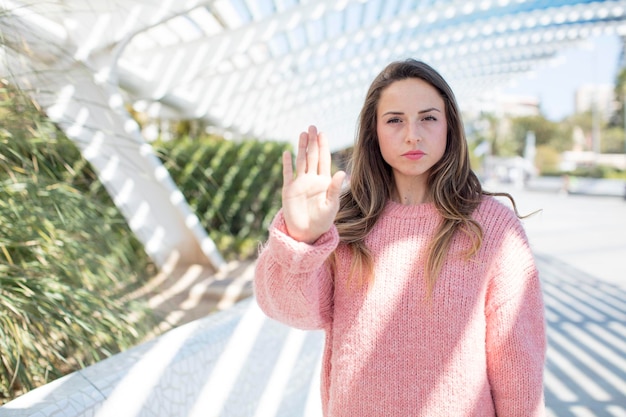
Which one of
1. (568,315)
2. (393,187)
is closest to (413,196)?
(393,187)

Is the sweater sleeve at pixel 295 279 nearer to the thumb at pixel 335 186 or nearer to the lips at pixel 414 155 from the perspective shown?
the thumb at pixel 335 186

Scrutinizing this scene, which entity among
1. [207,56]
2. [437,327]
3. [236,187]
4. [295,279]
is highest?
[207,56]

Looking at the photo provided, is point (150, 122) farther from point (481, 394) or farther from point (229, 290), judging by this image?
point (481, 394)

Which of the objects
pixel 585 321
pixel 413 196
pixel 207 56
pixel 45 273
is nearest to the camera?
pixel 413 196

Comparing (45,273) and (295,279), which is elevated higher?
(295,279)

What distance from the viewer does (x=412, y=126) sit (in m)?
1.36

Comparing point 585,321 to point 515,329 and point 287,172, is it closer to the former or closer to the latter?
point 515,329

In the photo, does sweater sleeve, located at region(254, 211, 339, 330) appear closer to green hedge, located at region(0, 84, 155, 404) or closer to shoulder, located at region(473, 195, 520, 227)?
shoulder, located at region(473, 195, 520, 227)

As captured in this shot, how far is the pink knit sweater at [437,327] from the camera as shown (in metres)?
1.27

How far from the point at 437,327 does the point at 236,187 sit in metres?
6.92

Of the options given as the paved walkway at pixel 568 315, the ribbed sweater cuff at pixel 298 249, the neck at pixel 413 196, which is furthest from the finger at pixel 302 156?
the paved walkway at pixel 568 315

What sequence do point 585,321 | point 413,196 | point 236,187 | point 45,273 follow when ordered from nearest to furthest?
1. point 413,196
2. point 45,273
3. point 585,321
4. point 236,187

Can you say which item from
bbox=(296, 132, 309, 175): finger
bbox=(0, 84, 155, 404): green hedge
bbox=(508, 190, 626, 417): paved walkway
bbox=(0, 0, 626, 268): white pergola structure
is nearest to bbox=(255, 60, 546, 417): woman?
bbox=(296, 132, 309, 175): finger

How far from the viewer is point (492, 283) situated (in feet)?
4.34
